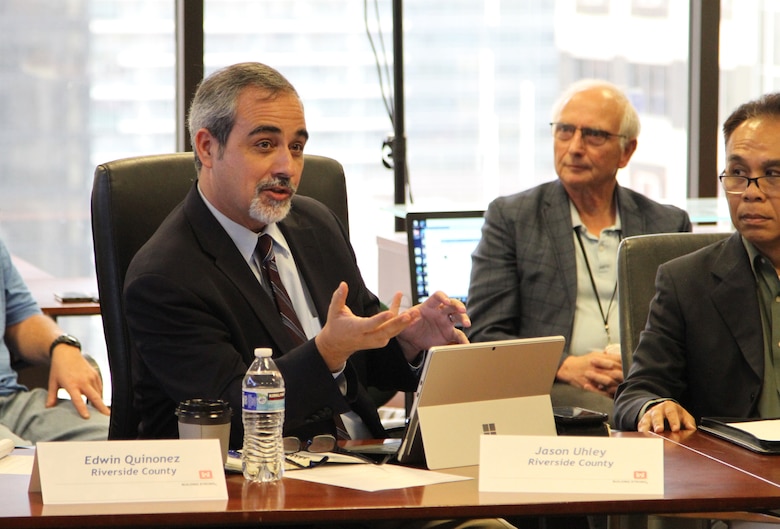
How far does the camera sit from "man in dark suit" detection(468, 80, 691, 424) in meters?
3.31

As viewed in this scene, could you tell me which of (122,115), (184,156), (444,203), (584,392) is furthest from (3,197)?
(584,392)

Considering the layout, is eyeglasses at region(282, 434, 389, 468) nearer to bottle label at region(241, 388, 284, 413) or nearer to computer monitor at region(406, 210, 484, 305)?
bottle label at region(241, 388, 284, 413)

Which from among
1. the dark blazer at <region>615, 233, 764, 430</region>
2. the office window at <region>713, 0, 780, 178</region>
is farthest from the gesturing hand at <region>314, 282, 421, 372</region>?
the office window at <region>713, 0, 780, 178</region>

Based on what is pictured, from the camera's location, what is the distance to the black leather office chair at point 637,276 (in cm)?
258

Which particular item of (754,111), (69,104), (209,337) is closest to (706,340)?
(754,111)

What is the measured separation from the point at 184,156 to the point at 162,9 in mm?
2305

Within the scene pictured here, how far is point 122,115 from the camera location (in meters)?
4.59

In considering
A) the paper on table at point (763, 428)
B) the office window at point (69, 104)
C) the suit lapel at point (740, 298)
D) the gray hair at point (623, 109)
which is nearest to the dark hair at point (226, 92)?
the suit lapel at point (740, 298)

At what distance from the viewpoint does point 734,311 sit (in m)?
2.41

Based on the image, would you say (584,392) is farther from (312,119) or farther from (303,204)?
(312,119)

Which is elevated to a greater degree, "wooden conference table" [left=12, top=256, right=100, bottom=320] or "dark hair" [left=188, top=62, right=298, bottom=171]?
"dark hair" [left=188, top=62, right=298, bottom=171]

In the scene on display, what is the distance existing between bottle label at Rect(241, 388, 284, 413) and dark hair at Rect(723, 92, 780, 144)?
1.28m

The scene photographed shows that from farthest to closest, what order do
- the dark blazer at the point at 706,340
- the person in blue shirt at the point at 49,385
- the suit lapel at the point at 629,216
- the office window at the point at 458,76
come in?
the office window at the point at 458,76 < the suit lapel at the point at 629,216 < the person in blue shirt at the point at 49,385 < the dark blazer at the point at 706,340

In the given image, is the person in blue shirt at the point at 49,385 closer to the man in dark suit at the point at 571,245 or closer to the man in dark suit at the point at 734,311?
the man in dark suit at the point at 571,245
